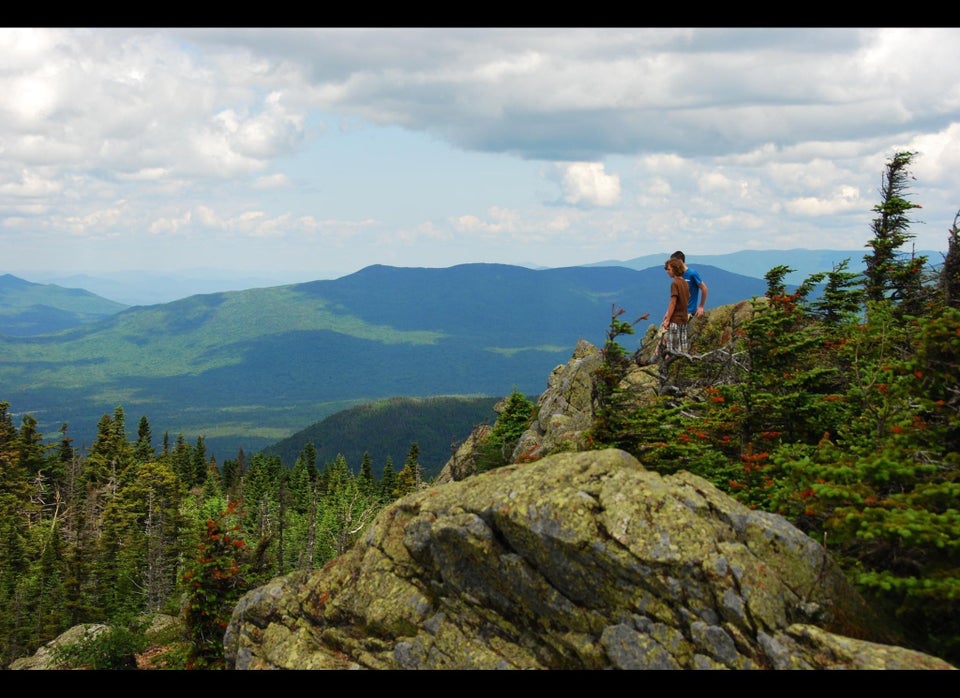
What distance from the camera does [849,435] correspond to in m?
16.8

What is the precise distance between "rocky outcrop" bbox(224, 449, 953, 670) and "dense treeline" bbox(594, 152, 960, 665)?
4.26ft

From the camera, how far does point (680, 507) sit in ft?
41.6

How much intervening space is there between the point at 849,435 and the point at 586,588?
31.8 feet

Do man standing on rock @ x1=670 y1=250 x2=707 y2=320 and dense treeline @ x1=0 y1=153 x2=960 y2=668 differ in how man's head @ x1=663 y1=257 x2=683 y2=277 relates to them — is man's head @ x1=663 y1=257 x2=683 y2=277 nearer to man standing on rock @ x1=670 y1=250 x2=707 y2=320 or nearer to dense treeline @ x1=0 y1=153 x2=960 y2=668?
man standing on rock @ x1=670 y1=250 x2=707 y2=320

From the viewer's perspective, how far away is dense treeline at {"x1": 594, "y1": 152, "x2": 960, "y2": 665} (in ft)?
38.3

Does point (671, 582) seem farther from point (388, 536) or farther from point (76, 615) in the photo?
point (76, 615)

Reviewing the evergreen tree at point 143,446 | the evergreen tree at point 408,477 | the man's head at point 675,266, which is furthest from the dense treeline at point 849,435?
the evergreen tree at point 143,446

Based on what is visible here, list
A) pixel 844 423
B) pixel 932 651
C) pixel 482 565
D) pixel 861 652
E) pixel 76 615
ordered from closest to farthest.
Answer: pixel 861 652, pixel 932 651, pixel 482 565, pixel 844 423, pixel 76 615

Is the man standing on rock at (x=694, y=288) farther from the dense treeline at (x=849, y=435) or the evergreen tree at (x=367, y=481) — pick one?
the evergreen tree at (x=367, y=481)

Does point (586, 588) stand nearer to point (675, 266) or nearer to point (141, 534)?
point (675, 266)

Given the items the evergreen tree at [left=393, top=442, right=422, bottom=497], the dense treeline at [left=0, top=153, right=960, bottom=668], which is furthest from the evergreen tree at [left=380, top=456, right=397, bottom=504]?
the dense treeline at [left=0, top=153, right=960, bottom=668]

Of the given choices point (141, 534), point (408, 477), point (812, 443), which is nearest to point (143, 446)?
point (141, 534)
